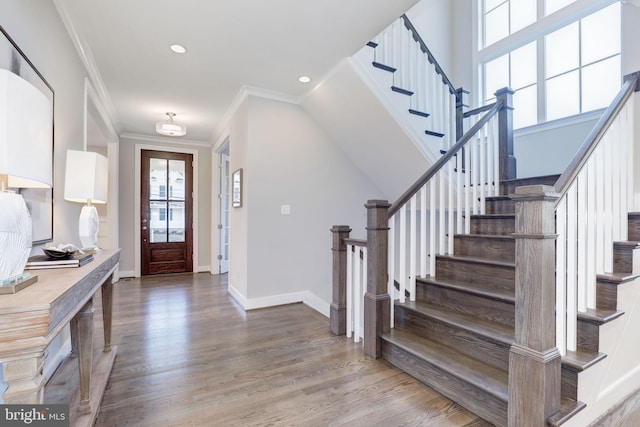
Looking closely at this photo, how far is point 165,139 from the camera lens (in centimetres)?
552

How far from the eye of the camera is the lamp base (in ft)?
3.12

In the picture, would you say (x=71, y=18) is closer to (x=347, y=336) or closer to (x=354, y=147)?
(x=354, y=147)

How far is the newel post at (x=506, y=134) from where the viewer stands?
3.02 meters

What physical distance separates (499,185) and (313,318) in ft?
7.60

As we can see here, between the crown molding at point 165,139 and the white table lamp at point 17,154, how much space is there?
4.81 meters

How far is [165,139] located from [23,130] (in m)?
5.02

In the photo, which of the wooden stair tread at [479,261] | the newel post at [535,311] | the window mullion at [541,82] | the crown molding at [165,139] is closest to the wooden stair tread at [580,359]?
the newel post at [535,311]

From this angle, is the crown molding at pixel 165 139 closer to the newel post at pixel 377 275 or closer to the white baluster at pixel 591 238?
the newel post at pixel 377 275

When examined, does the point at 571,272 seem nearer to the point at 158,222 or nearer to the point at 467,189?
the point at 467,189

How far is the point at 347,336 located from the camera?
271cm

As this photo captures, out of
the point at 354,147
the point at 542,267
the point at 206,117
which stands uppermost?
the point at 206,117

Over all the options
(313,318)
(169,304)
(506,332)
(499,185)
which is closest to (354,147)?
(499,185)

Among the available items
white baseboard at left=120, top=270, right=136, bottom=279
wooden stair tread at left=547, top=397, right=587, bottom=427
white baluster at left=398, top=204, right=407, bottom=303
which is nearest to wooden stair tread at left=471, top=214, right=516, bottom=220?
white baluster at left=398, top=204, right=407, bottom=303

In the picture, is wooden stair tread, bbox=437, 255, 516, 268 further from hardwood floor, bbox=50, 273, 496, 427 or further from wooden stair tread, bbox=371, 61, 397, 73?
wooden stair tread, bbox=371, 61, 397, 73
